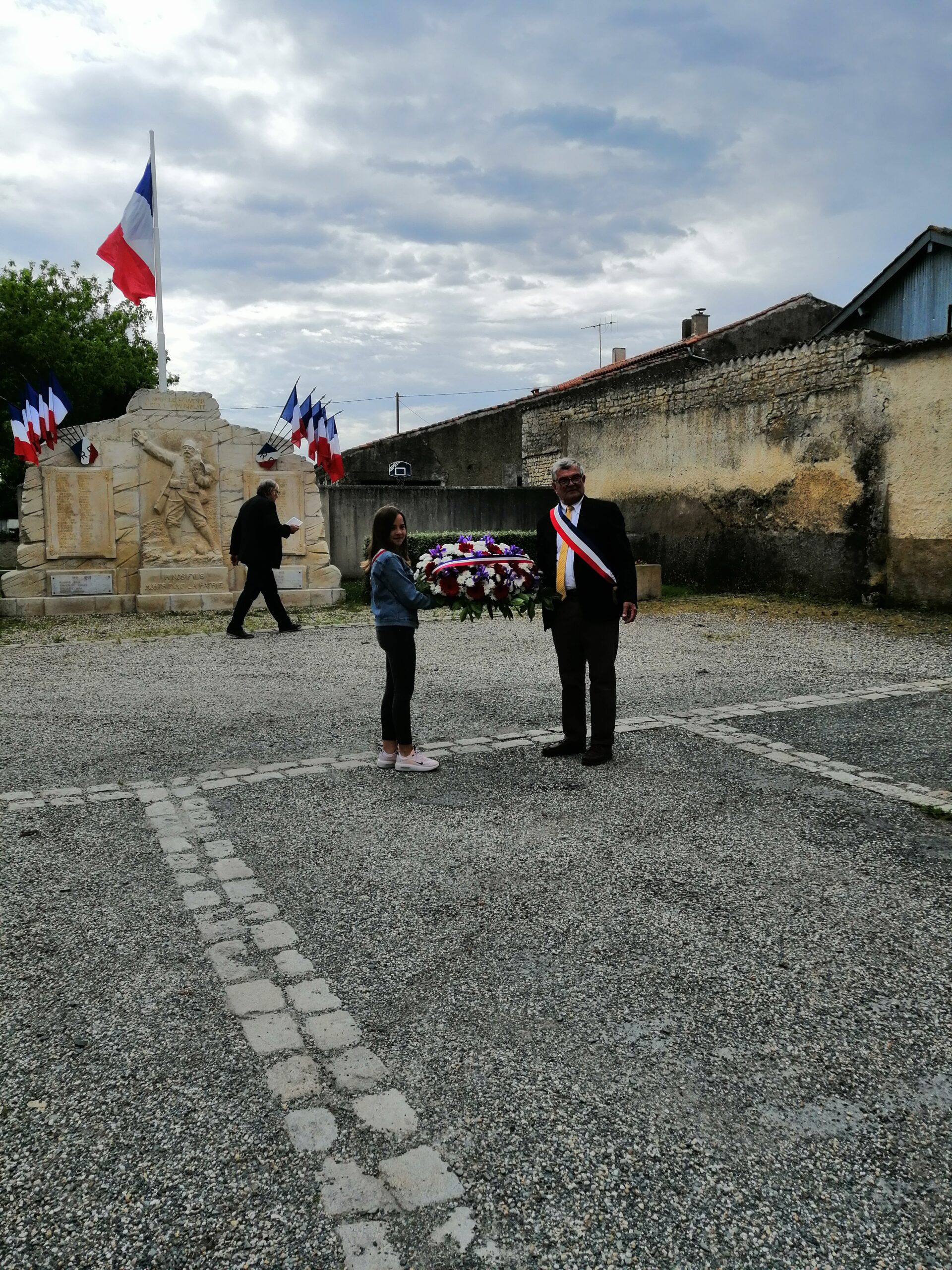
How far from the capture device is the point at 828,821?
4.64m

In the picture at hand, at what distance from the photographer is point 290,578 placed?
50.4 feet

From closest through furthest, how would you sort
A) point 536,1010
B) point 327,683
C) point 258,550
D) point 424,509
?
1. point 536,1010
2. point 327,683
3. point 258,550
4. point 424,509

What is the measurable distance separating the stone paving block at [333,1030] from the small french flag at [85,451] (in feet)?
42.4

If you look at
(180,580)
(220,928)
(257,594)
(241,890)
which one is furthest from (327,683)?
(180,580)

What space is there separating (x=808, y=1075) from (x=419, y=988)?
1.16 meters

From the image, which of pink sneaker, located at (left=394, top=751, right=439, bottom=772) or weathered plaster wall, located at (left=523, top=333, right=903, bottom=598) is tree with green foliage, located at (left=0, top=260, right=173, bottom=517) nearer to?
weathered plaster wall, located at (left=523, top=333, right=903, bottom=598)

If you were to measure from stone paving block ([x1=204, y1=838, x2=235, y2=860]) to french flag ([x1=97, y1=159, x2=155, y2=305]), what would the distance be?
13550 mm

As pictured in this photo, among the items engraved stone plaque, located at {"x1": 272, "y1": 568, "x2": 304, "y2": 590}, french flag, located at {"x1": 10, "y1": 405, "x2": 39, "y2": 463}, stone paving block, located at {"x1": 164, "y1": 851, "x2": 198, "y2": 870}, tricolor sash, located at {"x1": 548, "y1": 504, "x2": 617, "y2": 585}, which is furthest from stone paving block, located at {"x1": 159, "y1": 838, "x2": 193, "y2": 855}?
engraved stone plaque, located at {"x1": 272, "y1": 568, "x2": 304, "y2": 590}

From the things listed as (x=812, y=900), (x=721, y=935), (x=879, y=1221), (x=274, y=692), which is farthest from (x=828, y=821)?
(x=274, y=692)

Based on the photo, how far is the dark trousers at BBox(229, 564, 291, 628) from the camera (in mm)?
11422

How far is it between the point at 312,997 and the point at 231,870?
48.4 inches

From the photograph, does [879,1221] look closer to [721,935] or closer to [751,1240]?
[751,1240]

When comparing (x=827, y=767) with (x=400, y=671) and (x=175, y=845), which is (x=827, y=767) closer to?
(x=400, y=671)

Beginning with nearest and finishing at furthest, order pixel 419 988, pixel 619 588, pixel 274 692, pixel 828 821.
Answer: pixel 419 988, pixel 828 821, pixel 619 588, pixel 274 692
